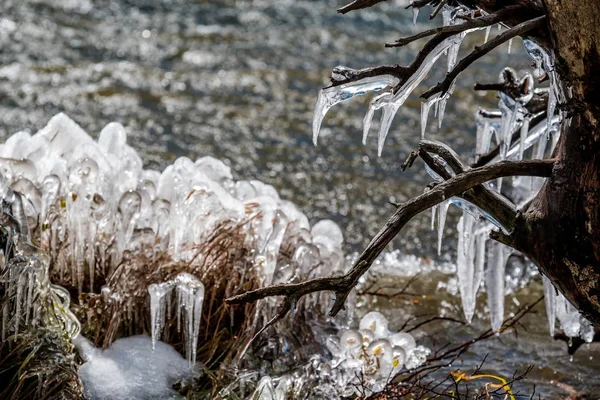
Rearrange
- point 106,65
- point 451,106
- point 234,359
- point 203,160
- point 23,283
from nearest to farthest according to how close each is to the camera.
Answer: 1. point 23,283
2. point 234,359
3. point 203,160
4. point 451,106
5. point 106,65

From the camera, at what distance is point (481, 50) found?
106 inches

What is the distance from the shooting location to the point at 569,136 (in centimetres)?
298

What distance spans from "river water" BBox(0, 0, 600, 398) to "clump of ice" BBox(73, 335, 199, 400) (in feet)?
5.13

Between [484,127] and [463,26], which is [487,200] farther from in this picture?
[484,127]

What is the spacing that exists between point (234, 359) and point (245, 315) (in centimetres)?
25

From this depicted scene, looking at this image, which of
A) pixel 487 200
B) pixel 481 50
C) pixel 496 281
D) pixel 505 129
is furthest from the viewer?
pixel 496 281

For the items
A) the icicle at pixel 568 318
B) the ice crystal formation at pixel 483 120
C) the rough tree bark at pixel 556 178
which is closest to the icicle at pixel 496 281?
the ice crystal formation at pixel 483 120

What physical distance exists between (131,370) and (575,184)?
194 cm

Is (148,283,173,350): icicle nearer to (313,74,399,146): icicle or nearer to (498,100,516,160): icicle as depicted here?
(313,74,399,146): icicle

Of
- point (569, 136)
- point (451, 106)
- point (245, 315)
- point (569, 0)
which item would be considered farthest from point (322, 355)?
point (451, 106)

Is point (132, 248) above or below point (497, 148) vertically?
below

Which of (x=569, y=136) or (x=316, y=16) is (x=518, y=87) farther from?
(x=316, y=16)

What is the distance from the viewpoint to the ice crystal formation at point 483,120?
2957mm

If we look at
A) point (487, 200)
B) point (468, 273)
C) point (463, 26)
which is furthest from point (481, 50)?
point (468, 273)
